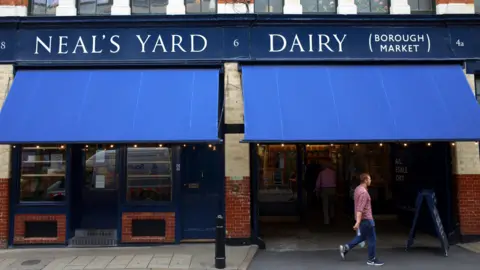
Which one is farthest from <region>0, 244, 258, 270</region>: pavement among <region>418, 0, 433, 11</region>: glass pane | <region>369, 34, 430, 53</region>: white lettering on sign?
<region>418, 0, 433, 11</region>: glass pane

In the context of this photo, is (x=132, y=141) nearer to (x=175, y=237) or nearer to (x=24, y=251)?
(x=175, y=237)

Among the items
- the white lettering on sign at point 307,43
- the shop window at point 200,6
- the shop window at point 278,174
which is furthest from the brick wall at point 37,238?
the white lettering on sign at point 307,43

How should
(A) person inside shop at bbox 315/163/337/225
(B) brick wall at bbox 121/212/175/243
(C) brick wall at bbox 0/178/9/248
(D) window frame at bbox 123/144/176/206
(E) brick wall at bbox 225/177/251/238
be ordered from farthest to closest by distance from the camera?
(A) person inside shop at bbox 315/163/337/225
(D) window frame at bbox 123/144/176/206
(B) brick wall at bbox 121/212/175/243
(E) brick wall at bbox 225/177/251/238
(C) brick wall at bbox 0/178/9/248

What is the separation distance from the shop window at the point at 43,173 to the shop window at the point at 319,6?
705cm

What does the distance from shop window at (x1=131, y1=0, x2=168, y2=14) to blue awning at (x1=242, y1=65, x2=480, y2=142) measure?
2702 mm

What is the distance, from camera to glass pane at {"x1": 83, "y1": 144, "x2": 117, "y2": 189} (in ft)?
31.7

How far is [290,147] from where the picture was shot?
12.4 m

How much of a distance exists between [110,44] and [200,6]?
2.45 metres

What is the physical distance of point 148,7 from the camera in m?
9.85

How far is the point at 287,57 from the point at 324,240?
182 inches

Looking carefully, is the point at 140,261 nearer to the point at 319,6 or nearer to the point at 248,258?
the point at 248,258

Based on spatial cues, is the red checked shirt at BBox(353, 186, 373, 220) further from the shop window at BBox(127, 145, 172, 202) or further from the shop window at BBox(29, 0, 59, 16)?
the shop window at BBox(29, 0, 59, 16)

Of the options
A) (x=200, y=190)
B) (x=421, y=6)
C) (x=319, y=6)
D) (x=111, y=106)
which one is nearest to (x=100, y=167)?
(x=111, y=106)

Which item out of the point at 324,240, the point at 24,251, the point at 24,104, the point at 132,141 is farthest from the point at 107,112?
the point at 324,240
